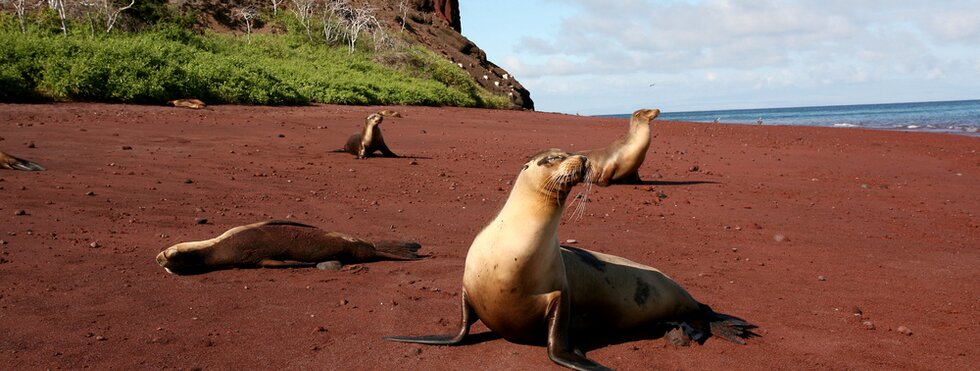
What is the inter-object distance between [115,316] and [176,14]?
24.4m

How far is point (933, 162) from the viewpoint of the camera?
17.1m

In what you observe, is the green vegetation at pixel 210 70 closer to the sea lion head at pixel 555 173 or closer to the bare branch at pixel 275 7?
the bare branch at pixel 275 7

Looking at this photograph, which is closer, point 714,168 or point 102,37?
point 714,168

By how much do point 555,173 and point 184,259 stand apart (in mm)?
3186

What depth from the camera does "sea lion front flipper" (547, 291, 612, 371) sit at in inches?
180

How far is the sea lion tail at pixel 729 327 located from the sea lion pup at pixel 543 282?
0.04 ft

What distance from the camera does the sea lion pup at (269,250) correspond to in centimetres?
645

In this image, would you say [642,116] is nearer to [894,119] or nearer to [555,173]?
[555,173]

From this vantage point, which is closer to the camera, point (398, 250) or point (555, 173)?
point (555, 173)

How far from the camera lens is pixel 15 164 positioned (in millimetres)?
9898

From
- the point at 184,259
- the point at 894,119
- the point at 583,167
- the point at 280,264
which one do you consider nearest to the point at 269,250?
the point at 280,264

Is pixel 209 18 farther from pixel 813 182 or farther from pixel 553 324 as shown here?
pixel 553 324

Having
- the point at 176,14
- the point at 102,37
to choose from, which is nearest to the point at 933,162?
the point at 102,37

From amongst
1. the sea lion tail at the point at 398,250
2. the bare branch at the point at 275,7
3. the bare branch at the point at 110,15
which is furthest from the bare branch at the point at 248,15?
the sea lion tail at the point at 398,250
